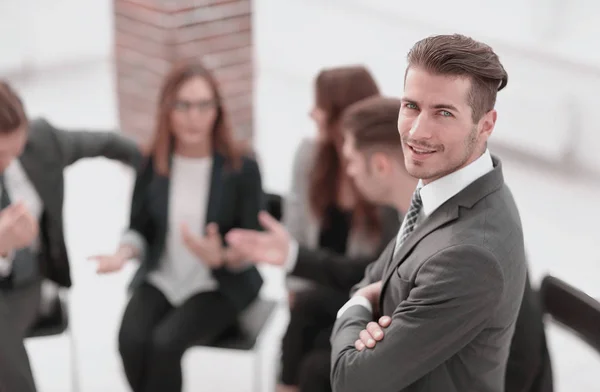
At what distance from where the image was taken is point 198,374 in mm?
3506

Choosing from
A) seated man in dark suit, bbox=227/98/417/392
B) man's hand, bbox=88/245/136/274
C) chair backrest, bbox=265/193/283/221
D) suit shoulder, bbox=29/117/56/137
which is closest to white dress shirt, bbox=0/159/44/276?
suit shoulder, bbox=29/117/56/137

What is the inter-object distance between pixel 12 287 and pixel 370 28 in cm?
373

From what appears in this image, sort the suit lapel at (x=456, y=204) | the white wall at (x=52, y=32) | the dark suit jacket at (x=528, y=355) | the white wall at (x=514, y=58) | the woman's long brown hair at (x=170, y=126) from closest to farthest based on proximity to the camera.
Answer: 1. the suit lapel at (x=456, y=204)
2. the dark suit jacket at (x=528, y=355)
3. the woman's long brown hair at (x=170, y=126)
4. the white wall at (x=514, y=58)
5. the white wall at (x=52, y=32)

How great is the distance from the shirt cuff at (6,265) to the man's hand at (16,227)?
0.44 feet

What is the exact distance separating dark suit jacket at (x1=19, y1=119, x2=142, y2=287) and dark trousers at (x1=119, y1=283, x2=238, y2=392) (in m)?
0.30

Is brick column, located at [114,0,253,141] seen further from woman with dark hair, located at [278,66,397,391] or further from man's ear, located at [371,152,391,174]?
man's ear, located at [371,152,391,174]

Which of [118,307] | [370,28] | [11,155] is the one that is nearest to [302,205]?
[11,155]

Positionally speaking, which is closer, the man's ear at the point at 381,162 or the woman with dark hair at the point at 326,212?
the man's ear at the point at 381,162

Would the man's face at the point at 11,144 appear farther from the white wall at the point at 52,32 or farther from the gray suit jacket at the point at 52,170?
the white wall at the point at 52,32

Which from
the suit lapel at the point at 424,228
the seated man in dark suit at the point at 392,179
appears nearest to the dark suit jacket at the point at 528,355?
the seated man in dark suit at the point at 392,179

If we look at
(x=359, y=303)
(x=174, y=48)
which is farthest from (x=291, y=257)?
(x=174, y=48)

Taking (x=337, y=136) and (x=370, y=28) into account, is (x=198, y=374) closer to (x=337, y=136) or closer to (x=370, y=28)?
(x=337, y=136)

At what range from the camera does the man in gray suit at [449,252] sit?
1.45 metres

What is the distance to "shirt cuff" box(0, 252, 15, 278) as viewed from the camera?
9.02 ft
